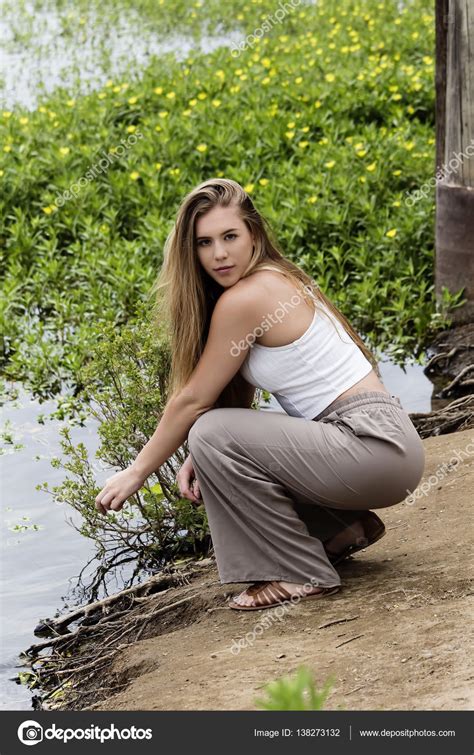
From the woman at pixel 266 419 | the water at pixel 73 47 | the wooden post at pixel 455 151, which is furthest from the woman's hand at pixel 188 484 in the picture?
the water at pixel 73 47

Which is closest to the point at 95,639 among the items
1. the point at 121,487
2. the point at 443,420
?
the point at 121,487

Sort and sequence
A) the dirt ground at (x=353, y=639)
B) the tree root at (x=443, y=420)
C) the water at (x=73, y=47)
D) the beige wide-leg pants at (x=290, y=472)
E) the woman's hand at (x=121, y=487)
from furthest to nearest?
the water at (x=73, y=47) < the tree root at (x=443, y=420) < the woman's hand at (x=121, y=487) < the beige wide-leg pants at (x=290, y=472) < the dirt ground at (x=353, y=639)

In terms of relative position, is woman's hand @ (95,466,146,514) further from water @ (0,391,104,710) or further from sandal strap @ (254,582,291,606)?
water @ (0,391,104,710)

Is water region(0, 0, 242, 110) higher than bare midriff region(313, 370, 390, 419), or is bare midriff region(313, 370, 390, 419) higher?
water region(0, 0, 242, 110)

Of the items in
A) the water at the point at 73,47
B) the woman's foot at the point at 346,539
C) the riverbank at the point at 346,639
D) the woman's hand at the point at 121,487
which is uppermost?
the water at the point at 73,47

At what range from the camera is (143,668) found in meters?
3.59

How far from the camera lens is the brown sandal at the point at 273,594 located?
11.7 ft

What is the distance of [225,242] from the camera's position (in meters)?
3.57

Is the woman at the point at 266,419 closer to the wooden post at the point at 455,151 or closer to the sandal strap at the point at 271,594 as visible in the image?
the sandal strap at the point at 271,594

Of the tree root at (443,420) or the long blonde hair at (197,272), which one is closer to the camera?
the long blonde hair at (197,272)

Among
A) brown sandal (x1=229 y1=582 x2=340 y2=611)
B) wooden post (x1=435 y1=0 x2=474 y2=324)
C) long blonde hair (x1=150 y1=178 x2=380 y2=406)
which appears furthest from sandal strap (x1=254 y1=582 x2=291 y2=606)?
wooden post (x1=435 y1=0 x2=474 y2=324)

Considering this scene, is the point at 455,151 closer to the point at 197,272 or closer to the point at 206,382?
the point at 197,272

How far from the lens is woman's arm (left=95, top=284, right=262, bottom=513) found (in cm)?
347

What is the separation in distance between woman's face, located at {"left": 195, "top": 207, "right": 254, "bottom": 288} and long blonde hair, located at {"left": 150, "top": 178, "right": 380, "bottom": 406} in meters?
0.02
